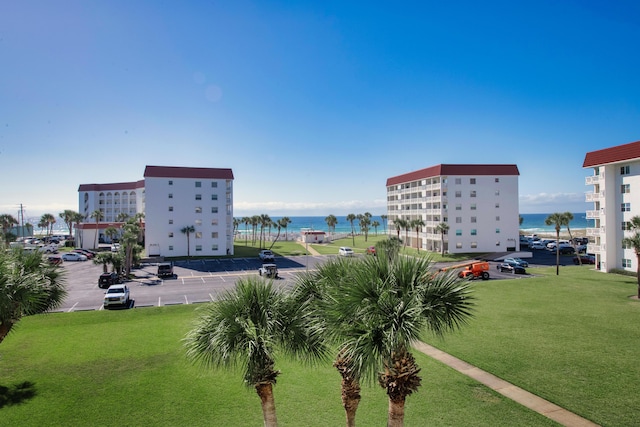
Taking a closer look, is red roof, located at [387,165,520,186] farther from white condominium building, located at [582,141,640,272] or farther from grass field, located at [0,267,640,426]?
grass field, located at [0,267,640,426]

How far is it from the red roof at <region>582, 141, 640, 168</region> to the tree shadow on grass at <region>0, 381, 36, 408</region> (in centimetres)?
5774

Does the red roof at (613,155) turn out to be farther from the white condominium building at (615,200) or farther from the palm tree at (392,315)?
the palm tree at (392,315)

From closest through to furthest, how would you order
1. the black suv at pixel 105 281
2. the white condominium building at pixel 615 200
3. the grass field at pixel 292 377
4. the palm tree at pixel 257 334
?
the palm tree at pixel 257 334, the grass field at pixel 292 377, the black suv at pixel 105 281, the white condominium building at pixel 615 200

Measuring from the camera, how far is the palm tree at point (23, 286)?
13.9 m

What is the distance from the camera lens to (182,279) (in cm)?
4481

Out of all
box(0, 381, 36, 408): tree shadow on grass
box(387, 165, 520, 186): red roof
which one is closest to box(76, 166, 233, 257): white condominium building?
box(387, 165, 520, 186): red roof

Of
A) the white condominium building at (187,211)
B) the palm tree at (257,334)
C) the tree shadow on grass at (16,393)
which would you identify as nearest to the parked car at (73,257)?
the white condominium building at (187,211)

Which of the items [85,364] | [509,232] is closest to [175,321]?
[85,364]

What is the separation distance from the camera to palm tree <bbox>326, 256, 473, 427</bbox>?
28.8 ft

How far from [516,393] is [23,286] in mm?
20297

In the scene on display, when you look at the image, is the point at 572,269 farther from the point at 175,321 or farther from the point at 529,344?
the point at 175,321

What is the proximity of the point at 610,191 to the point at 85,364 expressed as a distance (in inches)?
2270

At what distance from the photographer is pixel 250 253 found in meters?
73.4

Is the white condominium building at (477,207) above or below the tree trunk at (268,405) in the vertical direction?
above
